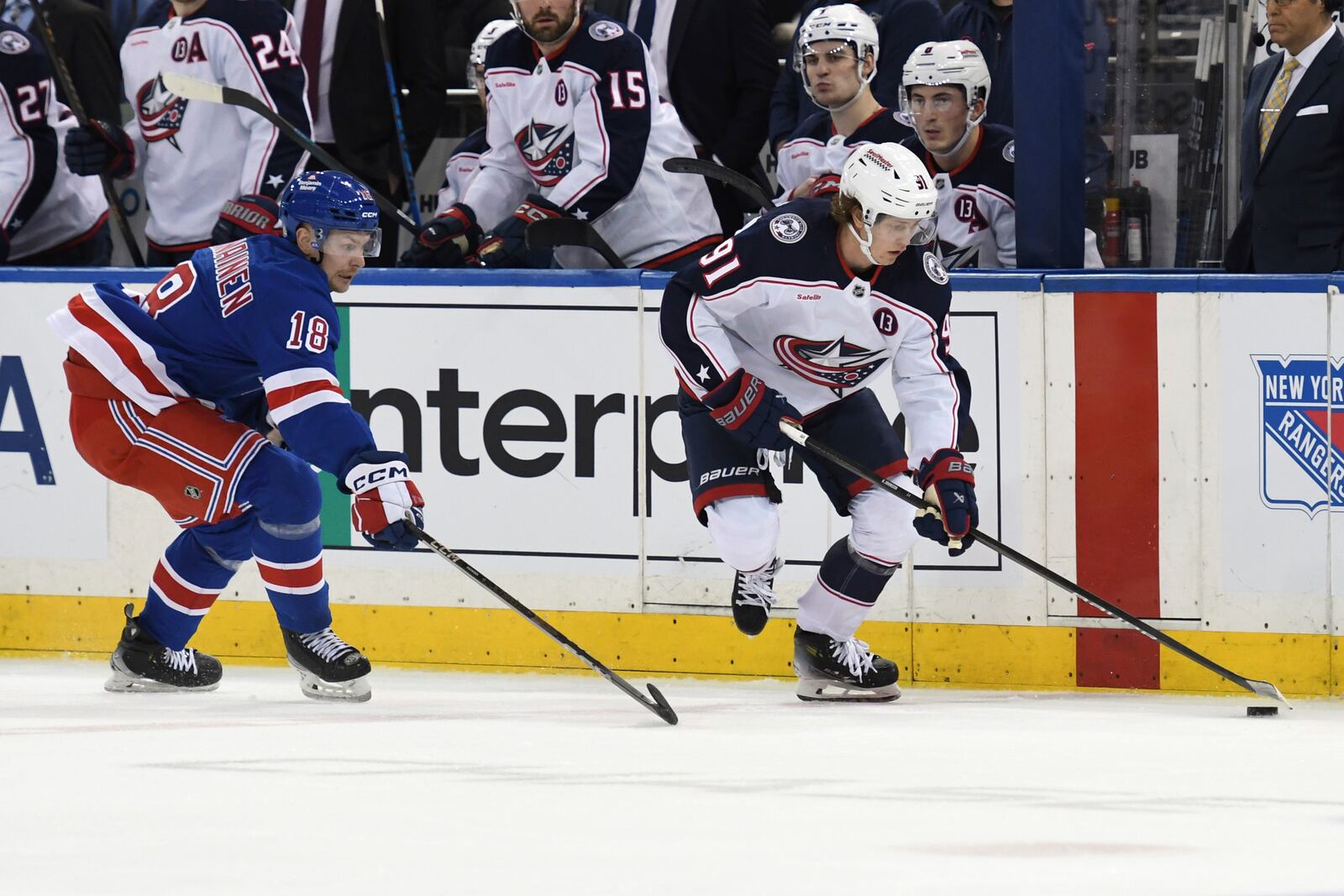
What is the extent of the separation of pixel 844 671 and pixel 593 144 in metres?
1.62

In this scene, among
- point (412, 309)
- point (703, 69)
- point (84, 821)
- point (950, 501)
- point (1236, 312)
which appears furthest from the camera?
point (703, 69)


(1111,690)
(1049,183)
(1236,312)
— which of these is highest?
(1049,183)

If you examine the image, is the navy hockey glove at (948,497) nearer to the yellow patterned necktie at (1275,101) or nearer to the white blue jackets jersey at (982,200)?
the white blue jackets jersey at (982,200)

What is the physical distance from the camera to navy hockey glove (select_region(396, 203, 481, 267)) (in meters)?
5.83

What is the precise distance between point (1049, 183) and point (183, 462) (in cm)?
221

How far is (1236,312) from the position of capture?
5.00 meters

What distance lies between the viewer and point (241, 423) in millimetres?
5035

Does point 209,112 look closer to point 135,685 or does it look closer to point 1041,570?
point 135,685

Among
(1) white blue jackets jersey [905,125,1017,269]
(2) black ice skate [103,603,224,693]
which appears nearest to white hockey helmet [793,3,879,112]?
(1) white blue jackets jersey [905,125,1017,269]

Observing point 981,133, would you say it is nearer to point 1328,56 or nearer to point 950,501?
point 1328,56

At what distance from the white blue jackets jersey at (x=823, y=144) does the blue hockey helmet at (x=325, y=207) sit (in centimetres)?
124

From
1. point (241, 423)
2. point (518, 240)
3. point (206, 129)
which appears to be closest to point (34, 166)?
point (206, 129)

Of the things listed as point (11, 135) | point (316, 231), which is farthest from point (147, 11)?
point (316, 231)

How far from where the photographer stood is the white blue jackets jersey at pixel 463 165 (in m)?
6.32
